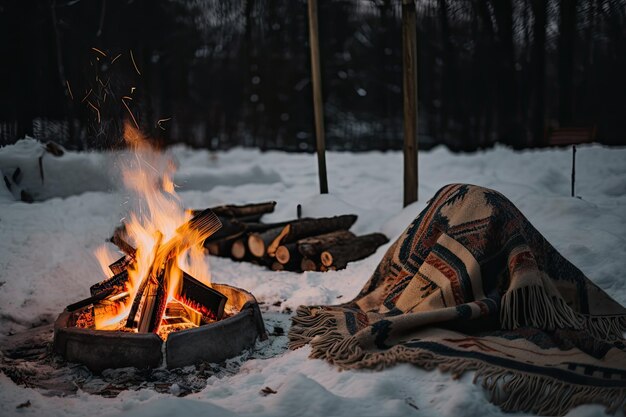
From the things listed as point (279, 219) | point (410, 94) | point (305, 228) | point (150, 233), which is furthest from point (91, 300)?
point (410, 94)

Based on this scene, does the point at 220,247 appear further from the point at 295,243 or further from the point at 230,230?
the point at 295,243

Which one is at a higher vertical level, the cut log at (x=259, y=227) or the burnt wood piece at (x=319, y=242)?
the cut log at (x=259, y=227)

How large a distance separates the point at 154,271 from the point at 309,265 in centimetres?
→ 227

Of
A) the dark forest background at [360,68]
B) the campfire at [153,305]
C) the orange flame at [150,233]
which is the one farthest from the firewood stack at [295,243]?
the dark forest background at [360,68]

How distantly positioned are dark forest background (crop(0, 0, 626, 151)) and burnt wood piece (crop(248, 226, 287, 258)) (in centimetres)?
365

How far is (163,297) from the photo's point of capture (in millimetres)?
3732

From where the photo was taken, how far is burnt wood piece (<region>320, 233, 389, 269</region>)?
5750mm

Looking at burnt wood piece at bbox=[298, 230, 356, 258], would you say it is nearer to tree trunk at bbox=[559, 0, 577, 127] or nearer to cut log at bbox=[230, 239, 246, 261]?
cut log at bbox=[230, 239, 246, 261]

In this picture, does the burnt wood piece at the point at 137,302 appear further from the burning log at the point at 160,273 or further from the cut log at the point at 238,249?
the cut log at the point at 238,249

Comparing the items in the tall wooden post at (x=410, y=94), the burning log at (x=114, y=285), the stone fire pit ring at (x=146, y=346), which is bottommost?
the stone fire pit ring at (x=146, y=346)

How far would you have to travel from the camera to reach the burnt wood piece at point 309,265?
5828 mm

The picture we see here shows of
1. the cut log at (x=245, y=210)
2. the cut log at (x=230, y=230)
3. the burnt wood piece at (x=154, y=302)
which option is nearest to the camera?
the burnt wood piece at (x=154, y=302)

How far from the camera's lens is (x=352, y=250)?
19.4 ft

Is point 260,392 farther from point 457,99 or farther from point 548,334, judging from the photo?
point 457,99
